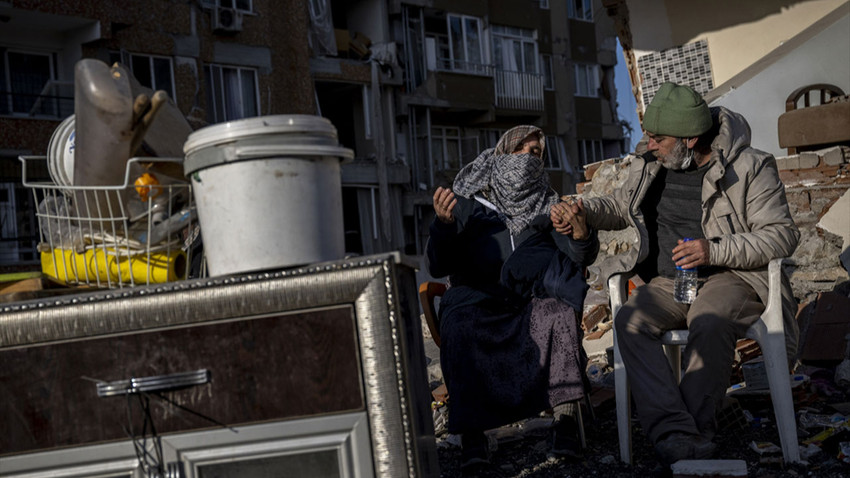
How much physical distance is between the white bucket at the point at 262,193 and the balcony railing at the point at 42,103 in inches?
619

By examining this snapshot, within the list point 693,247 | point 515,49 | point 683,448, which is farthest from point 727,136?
point 515,49

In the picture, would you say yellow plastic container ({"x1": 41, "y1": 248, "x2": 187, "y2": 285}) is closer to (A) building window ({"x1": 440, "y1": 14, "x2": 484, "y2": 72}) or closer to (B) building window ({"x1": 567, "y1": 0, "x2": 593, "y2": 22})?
(A) building window ({"x1": 440, "y1": 14, "x2": 484, "y2": 72})

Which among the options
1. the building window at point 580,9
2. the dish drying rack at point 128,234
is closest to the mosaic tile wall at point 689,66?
the dish drying rack at point 128,234

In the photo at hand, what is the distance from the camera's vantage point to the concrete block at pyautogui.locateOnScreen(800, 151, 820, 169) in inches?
282

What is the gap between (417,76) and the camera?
2559 cm

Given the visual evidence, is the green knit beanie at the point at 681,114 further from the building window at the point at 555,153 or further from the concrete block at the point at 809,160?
the building window at the point at 555,153

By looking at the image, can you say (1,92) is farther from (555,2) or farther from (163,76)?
(555,2)

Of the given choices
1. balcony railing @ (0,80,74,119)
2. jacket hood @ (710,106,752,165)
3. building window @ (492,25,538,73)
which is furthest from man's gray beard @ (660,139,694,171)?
building window @ (492,25,538,73)

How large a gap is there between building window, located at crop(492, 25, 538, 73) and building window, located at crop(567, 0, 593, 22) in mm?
2606

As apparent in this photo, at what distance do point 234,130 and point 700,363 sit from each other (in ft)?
7.17

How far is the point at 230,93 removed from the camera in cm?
2058

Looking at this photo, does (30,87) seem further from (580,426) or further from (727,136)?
(727,136)

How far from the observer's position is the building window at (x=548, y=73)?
2988 cm

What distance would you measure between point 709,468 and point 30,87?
17165 mm
